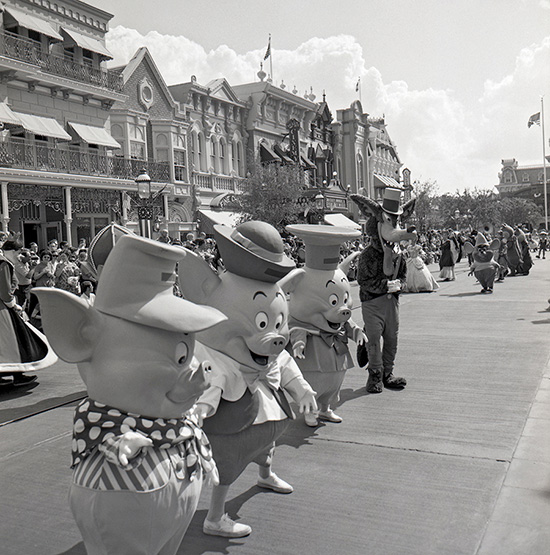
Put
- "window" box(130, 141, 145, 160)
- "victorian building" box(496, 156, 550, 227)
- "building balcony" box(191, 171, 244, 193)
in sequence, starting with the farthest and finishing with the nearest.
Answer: "victorian building" box(496, 156, 550, 227)
"building balcony" box(191, 171, 244, 193)
"window" box(130, 141, 145, 160)

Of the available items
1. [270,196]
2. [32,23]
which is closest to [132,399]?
[32,23]

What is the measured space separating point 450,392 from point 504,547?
321 cm

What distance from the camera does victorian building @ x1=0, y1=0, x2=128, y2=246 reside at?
1809cm

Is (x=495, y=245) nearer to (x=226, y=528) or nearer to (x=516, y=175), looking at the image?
(x=226, y=528)

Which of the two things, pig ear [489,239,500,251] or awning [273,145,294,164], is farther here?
awning [273,145,294,164]

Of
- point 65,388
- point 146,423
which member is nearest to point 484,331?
point 65,388

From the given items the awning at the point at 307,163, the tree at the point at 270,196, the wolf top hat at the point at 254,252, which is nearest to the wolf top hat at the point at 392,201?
the wolf top hat at the point at 254,252

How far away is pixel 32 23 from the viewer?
18.6 meters

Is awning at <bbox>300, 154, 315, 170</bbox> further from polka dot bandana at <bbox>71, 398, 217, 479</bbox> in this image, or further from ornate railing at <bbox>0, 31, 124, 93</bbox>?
polka dot bandana at <bbox>71, 398, 217, 479</bbox>

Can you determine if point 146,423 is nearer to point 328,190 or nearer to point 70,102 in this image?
point 70,102

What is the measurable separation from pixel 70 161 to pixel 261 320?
1817 centimetres

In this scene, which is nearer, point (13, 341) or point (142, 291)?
point (142, 291)

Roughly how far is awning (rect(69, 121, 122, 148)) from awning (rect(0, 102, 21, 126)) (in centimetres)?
261

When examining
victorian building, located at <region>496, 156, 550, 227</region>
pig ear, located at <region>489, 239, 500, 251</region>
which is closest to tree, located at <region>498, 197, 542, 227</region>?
victorian building, located at <region>496, 156, 550, 227</region>
